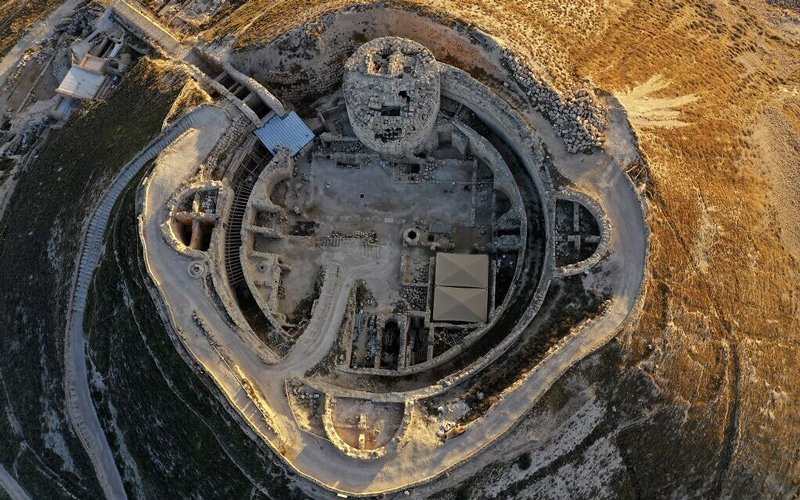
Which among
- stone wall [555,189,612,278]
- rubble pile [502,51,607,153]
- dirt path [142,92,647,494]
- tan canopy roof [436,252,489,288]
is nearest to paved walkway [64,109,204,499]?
dirt path [142,92,647,494]

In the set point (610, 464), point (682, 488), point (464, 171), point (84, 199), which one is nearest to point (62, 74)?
point (84, 199)

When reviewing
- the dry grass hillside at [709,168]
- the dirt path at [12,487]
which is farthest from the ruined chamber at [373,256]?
the dirt path at [12,487]

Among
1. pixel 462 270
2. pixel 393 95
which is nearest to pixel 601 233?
pixel 462 270

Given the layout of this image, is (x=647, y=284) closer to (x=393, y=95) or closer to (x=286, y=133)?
(x=393, y=95)

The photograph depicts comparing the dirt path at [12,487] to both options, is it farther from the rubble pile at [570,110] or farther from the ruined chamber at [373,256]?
the rubble pile at [570,110]

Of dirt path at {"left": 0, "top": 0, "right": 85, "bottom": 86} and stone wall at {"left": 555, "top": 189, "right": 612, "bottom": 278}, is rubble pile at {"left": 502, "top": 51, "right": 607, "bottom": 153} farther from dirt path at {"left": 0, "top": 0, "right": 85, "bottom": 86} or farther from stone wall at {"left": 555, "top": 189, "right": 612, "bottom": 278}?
dirt path at {"left": 0, "top": 0, "right": 85, "bottom": 86}

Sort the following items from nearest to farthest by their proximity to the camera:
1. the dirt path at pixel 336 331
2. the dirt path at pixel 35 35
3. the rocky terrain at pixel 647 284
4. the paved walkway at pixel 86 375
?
the dirt path at pixel 336 331 → the rocky terrain at pixel 647 284 → the paved walkway at pixel 86 375 → the dirt path at pixel 35 35

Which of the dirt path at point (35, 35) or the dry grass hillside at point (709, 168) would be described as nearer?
the dry grass hillside at point (709, 168)
